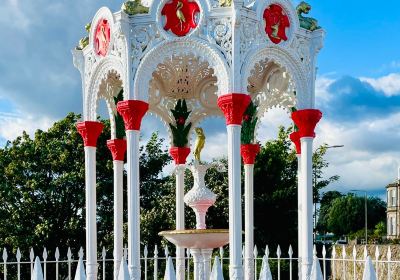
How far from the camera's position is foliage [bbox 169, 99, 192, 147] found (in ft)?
56.4

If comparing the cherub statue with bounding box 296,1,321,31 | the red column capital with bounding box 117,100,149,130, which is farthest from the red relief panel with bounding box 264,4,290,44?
the red column capital with bounding box 117,100,149,130

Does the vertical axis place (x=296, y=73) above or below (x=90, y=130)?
above

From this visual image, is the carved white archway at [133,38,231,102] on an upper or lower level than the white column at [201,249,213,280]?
upper

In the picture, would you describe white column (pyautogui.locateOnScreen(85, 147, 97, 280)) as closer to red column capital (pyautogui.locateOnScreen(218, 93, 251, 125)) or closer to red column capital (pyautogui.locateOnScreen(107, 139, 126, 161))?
red column capital (pyautogui.locateOnScreen(107, 139, 126, 161))

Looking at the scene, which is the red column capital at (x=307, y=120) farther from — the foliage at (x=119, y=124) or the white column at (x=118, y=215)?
the white column at (x=118, y=215)

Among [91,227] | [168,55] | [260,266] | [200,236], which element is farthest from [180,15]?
[260,266]

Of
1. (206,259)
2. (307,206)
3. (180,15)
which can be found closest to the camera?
(180,15)

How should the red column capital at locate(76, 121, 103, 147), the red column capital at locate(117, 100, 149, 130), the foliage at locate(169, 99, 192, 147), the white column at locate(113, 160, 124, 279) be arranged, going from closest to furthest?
the red column capital at locate(117, 100, 149, 130), the red column capital at locate(76, 121, 103, 147), the white column at locate(113, 160, 124, 279), the foliage at locate(169, 99, 192, 147)

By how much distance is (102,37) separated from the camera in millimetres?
13758

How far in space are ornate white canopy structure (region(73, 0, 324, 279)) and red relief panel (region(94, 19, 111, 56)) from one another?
0.02 m

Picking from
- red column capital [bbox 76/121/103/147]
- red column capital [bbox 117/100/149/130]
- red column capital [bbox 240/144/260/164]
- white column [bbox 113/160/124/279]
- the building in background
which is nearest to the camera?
red column capital [bbox 117/100/149/130]

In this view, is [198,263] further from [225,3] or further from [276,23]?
[225,3]

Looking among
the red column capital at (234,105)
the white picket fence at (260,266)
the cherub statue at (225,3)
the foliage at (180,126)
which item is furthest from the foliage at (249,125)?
the cherub statue at (225,3)

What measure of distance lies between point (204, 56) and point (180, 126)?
503cm
